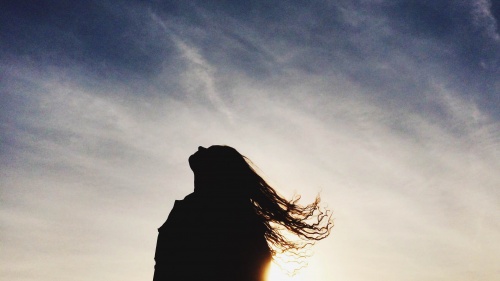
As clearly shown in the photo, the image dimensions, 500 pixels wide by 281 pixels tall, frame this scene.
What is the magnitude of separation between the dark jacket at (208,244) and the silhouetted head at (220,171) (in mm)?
A: 244

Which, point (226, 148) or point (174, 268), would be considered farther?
point (226, 148)

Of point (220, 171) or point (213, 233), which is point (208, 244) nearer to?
point (213, 233)

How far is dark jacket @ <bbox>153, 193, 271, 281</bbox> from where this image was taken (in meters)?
3.33

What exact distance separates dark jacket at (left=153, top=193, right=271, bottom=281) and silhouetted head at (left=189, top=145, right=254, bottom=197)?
0.24 m

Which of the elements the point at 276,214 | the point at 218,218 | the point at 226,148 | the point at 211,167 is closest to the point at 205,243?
the point at 218,218

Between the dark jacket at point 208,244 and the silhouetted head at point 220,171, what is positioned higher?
the silhouetted head at point 220,171

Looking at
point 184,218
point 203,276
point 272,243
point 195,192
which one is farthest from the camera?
point 272,243

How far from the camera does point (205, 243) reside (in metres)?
3.41

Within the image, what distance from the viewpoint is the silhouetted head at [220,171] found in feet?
12.7

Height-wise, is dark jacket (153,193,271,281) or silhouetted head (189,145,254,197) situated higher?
silhouetted head (189,145,254,197)

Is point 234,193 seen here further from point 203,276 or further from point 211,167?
point 203,276

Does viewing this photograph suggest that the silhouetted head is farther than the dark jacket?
Yes

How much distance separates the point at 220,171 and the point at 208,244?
2.73ft

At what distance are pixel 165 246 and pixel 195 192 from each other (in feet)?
1.94
